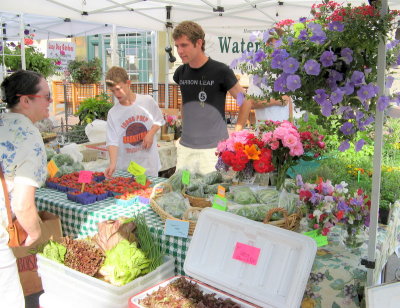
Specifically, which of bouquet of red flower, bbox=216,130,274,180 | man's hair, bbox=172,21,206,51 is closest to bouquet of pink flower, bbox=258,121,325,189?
bouquet of red flower, bbox=216,130,274,180

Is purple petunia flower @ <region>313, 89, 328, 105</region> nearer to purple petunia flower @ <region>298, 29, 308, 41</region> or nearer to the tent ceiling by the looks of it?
purple petunia flower @ <region>298, 29, 308, 41</region>

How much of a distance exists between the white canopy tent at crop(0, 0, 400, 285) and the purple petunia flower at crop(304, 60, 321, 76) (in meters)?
4.01

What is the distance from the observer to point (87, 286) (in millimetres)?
1830

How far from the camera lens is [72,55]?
7027mm

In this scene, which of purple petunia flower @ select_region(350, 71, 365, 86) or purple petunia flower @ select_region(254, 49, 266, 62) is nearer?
purple petunia flower @ select_region(350, 71, 365, 86)

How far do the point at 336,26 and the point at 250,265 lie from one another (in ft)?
3.46

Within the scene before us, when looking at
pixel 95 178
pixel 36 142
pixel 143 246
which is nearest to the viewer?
pixel 36 142

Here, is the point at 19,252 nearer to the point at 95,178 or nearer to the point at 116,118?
the point at 95,178

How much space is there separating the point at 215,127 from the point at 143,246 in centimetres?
142

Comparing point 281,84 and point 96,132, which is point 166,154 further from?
point 281,84

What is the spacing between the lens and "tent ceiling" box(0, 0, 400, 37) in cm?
510

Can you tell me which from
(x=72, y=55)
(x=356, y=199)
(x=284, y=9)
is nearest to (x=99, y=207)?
(x=356, y=199)

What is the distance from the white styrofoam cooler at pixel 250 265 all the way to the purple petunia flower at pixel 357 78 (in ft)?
2.13

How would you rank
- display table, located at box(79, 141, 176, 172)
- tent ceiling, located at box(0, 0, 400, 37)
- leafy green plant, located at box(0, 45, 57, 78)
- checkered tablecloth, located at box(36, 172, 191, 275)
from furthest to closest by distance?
leafy green plant, located at box(0, 45, 57, 78), tent ceiling, located at box(0, 0, 400, 37), display table, located at box(79, 141, 176, 172), checkered tablecloth, located at box(36, 172, 191, 275)
